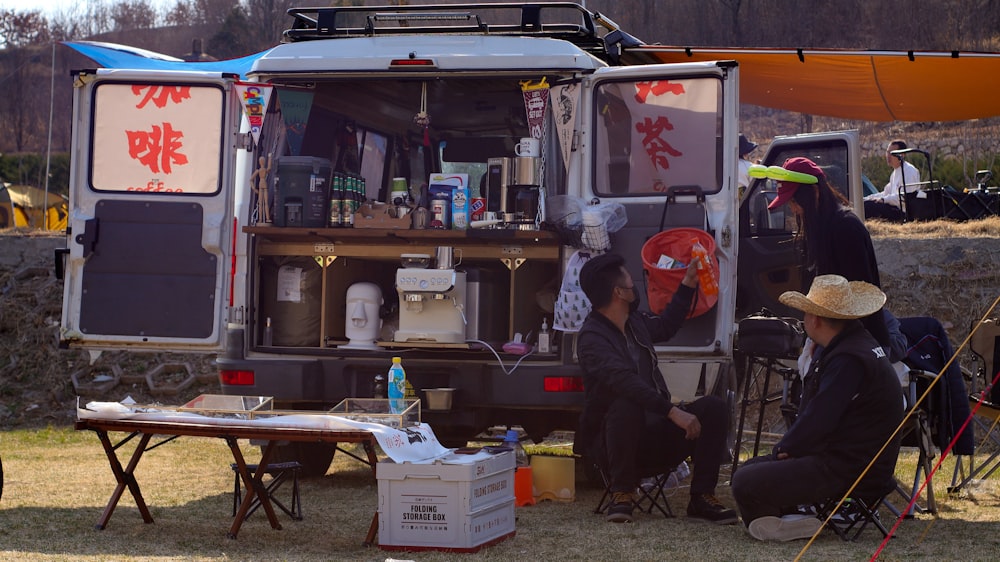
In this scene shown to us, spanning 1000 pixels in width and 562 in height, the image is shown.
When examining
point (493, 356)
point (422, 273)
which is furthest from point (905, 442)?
point (422, 273)

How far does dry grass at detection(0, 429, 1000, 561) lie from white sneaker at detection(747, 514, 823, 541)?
61 millimetres

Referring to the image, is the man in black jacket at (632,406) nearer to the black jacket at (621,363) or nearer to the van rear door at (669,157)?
the black jacket at (621,363)

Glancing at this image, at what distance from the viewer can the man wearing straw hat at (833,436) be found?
5344 millimetres

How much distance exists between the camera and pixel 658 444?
6152 millimetres

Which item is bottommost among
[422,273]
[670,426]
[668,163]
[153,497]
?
[153,497]

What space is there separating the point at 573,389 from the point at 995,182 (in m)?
11.3

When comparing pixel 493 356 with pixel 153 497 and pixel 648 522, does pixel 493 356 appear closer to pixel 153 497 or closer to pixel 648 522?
pixel 648 522

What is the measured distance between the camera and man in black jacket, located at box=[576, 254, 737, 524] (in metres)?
6.04

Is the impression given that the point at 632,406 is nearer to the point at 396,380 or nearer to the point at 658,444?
the point at 658,444

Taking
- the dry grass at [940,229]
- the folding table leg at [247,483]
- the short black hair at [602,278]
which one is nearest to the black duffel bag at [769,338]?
the short black hair at [602,278]

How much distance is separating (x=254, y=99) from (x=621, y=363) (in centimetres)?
235

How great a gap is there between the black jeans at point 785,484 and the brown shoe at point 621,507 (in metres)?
0.64

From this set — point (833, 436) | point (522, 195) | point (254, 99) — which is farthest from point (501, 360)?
point (833, 436)

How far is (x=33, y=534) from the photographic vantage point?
5469 mm
